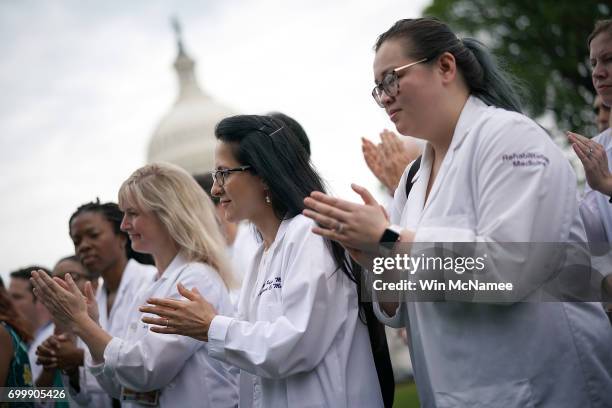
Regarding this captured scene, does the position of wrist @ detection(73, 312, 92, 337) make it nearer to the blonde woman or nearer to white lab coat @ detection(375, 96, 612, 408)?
the blonde woman

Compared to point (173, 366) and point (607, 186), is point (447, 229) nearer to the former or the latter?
point (607, 186)

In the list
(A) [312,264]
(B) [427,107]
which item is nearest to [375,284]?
(A) [312,264]

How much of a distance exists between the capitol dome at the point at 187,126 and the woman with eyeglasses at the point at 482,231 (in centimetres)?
5496

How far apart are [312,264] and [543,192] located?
52.4 inches

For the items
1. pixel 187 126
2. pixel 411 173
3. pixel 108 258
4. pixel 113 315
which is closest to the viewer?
pixel 411 173

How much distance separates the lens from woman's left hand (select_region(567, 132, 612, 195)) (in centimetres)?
437

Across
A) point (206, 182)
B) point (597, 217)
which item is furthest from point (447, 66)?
point (206, 182)

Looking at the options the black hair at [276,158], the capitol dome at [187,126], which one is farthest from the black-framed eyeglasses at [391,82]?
the capitol dome at [187,126]

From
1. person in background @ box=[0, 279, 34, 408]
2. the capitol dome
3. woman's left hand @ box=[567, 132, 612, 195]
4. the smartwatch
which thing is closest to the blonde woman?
person in background @ box=[0, 279, 34, 408]

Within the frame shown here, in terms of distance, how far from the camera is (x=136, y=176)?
5.89 meters

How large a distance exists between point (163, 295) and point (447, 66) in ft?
9.04

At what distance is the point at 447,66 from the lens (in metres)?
3.69

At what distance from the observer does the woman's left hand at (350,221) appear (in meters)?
3.26

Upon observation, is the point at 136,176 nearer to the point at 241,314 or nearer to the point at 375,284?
the point at 241,314
